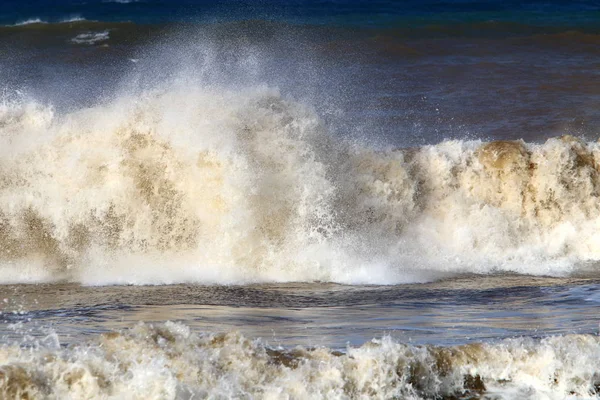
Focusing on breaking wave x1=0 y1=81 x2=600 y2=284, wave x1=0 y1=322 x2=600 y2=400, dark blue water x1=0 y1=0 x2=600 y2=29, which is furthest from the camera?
dark blue water x1=0 y1=0 x2=600 y2=29

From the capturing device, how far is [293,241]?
9961mm

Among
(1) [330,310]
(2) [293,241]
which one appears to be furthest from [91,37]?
(1) [330,310]

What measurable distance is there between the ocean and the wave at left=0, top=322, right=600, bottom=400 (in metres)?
0.01

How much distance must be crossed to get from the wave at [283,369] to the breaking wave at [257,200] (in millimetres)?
3569

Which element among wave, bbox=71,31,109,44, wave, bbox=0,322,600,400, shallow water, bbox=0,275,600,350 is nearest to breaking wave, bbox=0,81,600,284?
shallow water, bbox=0,275,600,350

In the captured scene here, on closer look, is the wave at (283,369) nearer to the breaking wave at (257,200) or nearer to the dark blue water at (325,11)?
the breaking wave at (257,200)

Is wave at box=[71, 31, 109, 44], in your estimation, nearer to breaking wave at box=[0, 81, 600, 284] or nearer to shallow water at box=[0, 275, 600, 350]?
breaking wave at box=[0, 81, 600, 284]

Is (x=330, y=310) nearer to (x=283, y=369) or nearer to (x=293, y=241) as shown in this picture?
(x=293, y=241)

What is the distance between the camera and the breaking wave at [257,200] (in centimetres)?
991

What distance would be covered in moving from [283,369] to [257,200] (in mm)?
4810

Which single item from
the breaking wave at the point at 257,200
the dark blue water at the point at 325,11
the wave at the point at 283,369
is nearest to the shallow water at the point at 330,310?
the wave at the point at 283,369

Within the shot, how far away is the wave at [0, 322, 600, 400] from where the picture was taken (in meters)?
5.03

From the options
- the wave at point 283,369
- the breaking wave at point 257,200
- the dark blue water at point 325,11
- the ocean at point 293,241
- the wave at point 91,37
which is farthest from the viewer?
the dark blue water at point 325,11

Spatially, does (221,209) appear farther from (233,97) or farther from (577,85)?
(577,85)
